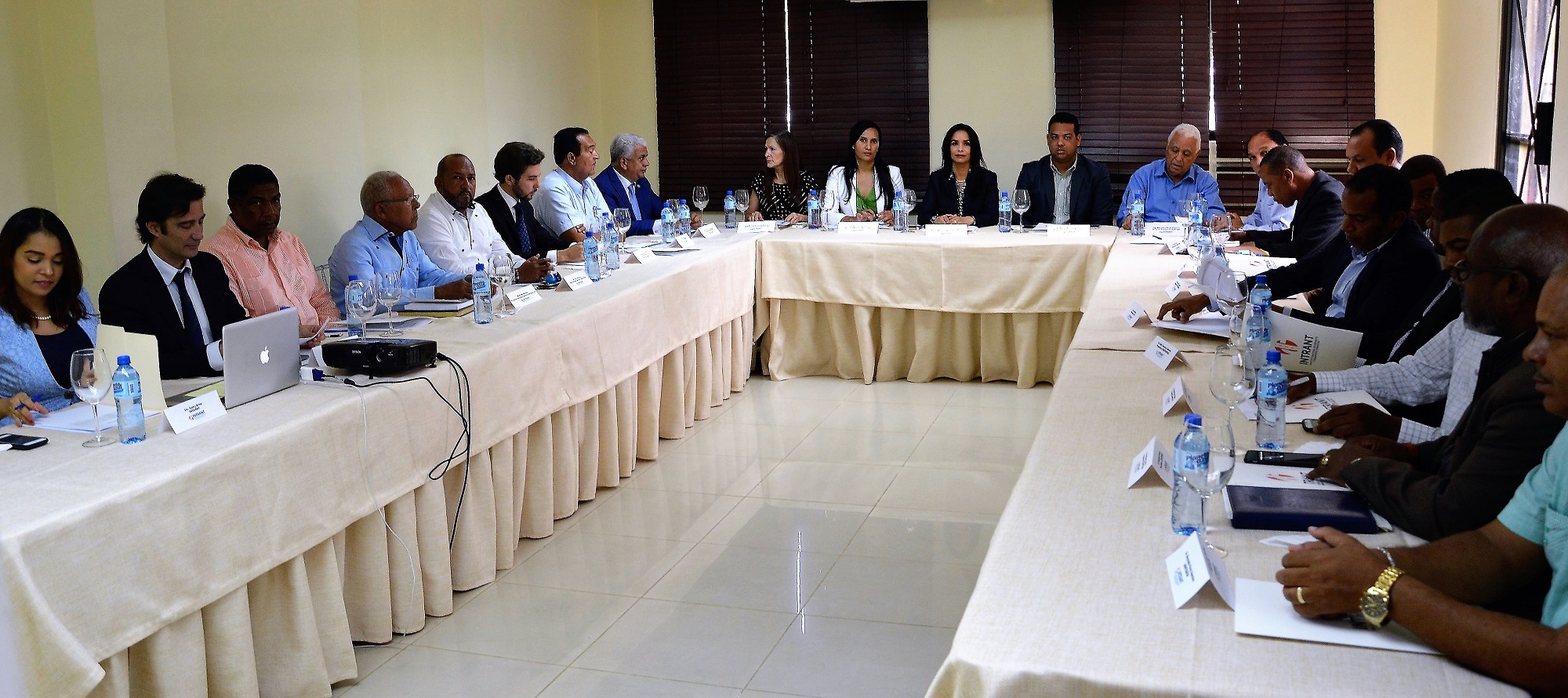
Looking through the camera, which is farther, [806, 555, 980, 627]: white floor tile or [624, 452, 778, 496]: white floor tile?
[624, 452, 778, 496]: white floor tile

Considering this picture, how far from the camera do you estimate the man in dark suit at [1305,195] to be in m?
4.29

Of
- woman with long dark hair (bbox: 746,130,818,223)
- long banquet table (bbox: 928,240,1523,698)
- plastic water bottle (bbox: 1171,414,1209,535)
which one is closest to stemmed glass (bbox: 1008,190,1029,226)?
woman with long dark hair (bbox: 746,130,818,223)

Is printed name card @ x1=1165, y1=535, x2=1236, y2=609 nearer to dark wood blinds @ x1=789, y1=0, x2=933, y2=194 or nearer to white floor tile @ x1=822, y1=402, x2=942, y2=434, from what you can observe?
white floor tile @ x1=822, y1=402, x2=942, y2=434

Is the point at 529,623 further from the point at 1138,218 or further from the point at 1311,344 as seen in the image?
the point at 1138,218

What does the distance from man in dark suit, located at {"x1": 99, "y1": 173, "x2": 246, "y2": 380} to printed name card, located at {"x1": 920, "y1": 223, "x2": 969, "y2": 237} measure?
3.21 m

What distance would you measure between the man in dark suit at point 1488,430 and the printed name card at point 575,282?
9.03 ft

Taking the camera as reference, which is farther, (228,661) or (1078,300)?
(1078,300)

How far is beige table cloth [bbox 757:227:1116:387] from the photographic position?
519cm

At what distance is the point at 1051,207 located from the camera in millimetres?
6141

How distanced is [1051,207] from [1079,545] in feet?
15.5

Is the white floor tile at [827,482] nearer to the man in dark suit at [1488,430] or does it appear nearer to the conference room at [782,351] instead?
the conference room at [782,351]

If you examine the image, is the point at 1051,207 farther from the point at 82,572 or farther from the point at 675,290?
the point at 82,572

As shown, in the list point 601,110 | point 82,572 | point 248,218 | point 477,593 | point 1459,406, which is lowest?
point 477,593

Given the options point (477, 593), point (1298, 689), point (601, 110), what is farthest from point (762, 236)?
point (1298, 689)
